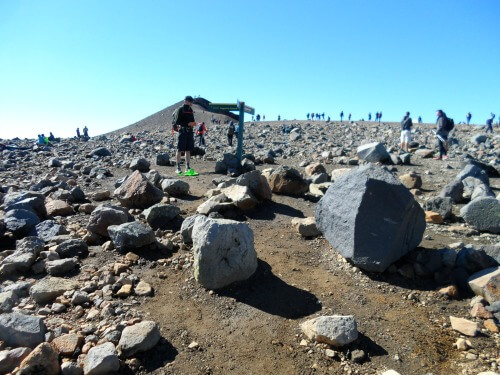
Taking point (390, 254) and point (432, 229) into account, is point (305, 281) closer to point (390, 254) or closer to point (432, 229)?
point (390, 254)

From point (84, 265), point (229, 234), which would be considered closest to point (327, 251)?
point (229, 234)

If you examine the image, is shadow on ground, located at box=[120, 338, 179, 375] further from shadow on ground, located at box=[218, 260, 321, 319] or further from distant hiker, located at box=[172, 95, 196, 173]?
distant hiker, located at box=[172, 95, 196, 173]

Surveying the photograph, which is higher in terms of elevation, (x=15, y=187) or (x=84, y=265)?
(x=15, y=187)

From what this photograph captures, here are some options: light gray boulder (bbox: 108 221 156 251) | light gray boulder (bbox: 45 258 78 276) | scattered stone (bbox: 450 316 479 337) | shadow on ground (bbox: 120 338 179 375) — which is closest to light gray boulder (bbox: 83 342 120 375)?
shadow on ground (bbox: 120 338 179 375)

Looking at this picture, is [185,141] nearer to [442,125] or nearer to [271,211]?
[271,211]

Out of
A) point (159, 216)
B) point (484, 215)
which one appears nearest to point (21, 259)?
point (159, 216)

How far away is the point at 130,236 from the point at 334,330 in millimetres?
3163

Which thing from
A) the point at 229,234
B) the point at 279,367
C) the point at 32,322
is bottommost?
the point at 279,367

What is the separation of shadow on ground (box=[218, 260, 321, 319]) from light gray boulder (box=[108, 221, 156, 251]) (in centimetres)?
157

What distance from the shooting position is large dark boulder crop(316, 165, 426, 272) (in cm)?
466

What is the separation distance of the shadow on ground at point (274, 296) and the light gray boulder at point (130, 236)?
5.15 ft

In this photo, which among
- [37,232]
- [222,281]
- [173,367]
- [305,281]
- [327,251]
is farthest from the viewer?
[37,232]

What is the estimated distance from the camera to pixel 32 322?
3510 millimetres

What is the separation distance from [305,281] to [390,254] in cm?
115
